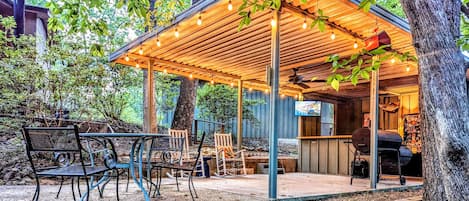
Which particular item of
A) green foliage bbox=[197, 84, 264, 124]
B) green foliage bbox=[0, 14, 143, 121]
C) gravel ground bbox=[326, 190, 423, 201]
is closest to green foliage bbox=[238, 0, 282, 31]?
gravel ground bbox=[326, 190, 423, 201]

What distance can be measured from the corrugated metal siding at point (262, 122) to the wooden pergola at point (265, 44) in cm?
414

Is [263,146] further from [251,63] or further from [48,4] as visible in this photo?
[48,4]

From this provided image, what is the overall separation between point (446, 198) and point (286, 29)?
392cm

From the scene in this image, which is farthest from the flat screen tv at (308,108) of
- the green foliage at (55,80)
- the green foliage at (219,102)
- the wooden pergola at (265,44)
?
the green foliage at (55,80)

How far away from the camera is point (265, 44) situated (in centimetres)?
680

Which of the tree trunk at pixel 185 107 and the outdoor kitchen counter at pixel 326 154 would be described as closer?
the outdoor kitchen counter at pixel 326 154

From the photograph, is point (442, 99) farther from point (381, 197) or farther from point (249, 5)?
point (381, 197)

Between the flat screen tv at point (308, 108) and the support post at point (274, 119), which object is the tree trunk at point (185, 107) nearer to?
the flat screen tv at point (308, 108)

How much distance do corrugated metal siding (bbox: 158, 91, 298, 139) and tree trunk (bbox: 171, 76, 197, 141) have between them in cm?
207

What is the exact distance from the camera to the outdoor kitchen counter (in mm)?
9023

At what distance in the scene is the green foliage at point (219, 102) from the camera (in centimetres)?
1184

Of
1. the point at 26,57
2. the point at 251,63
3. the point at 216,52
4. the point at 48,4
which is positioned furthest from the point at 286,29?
the point at 26,57

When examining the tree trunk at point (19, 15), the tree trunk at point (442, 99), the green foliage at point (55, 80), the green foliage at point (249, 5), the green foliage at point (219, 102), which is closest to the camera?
the tree trunk at point (442, 99)

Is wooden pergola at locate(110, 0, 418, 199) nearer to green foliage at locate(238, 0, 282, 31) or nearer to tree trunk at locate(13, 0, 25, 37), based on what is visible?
green foliage at locate(238, 0, 282, 31)
